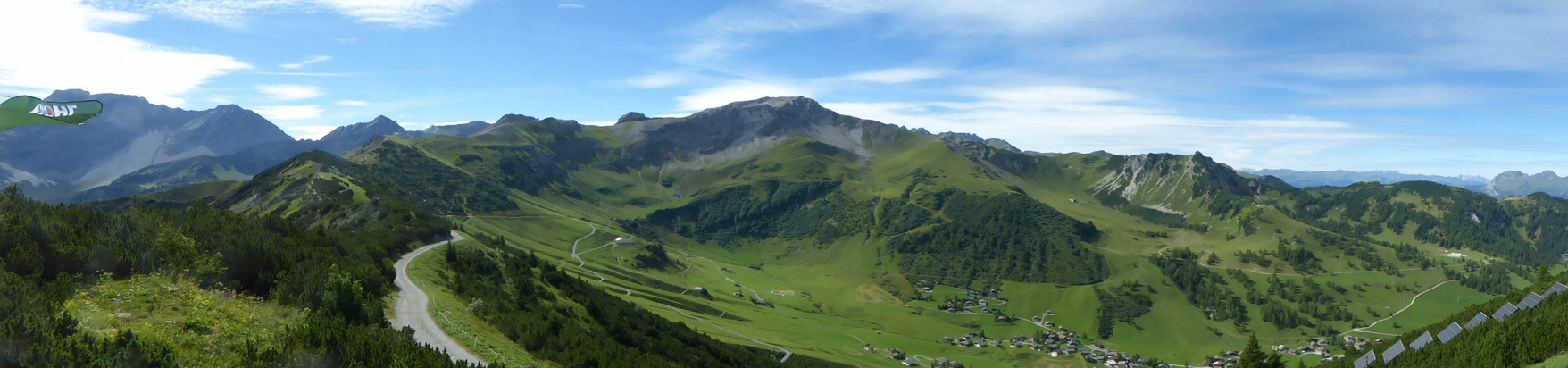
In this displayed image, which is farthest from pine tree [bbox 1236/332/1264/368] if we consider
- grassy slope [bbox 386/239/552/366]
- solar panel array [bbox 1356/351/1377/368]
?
grassy slope [bbox 386/239/552/366]

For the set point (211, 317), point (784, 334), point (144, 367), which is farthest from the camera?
point (784, 334)

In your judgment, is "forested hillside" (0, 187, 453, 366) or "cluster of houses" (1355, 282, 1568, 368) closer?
"forested hillside" (0, 187, 453, 366)

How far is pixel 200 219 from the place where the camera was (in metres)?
40.8

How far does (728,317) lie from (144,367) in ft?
487

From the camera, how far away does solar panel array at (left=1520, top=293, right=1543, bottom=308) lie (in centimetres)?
4812

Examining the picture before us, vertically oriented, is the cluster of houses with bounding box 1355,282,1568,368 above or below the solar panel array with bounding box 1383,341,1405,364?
above

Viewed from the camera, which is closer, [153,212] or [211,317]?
[211,317]

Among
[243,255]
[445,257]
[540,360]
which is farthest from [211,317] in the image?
[445,257]

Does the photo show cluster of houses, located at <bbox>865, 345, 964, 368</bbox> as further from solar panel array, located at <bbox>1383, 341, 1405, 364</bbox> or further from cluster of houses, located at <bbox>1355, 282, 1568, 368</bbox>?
cluster of houses, located at <bbox>1355, 282, 1568, 368</bbox>

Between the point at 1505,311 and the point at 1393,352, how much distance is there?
8.09m

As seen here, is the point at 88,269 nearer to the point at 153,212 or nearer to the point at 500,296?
the point at 153,212

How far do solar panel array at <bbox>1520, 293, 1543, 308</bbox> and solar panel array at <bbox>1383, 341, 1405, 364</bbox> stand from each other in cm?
832

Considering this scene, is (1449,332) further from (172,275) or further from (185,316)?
(172,275)

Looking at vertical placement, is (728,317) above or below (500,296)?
below
